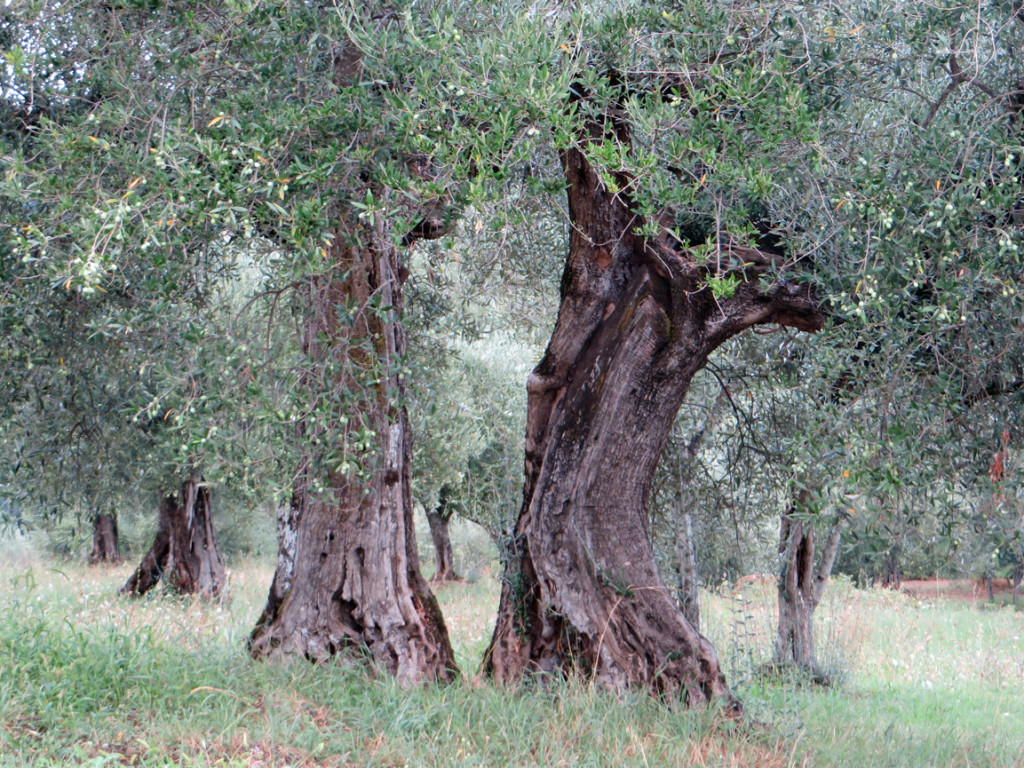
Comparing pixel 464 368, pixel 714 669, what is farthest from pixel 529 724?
pixel 464 368

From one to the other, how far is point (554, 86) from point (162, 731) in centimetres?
435

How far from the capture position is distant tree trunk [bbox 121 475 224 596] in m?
16.0

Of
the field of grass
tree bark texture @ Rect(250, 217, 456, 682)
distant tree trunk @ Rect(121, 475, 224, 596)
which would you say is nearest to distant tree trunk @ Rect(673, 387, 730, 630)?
the field of grass

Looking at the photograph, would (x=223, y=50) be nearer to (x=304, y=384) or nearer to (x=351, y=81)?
(x=351, y=81)

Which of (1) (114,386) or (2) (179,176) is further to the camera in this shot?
(1) (114,386)

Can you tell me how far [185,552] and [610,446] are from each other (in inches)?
486

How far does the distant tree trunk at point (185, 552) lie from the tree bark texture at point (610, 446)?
1100cm

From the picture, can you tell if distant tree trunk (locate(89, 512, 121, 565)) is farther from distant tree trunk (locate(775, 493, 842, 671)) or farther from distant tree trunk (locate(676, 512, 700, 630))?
distant tree trunk (locate(676, 512, 700, 630))

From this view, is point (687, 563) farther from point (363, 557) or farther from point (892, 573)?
point (892, 573)

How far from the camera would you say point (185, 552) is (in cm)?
1627

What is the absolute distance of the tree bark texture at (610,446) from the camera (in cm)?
640

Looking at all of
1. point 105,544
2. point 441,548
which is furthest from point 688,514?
point 105,544

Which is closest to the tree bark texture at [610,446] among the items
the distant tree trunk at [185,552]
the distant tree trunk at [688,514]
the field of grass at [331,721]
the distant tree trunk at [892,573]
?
the field of grass at [331,721]

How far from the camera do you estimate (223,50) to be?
535cm
